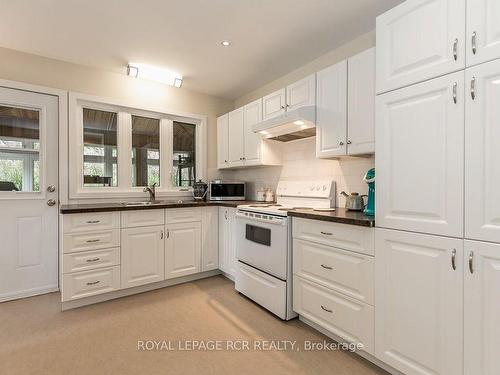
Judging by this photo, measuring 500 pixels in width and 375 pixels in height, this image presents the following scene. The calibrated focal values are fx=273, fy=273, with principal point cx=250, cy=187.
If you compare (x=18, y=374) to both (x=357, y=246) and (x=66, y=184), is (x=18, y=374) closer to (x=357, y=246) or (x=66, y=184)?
(x=66, y=184)

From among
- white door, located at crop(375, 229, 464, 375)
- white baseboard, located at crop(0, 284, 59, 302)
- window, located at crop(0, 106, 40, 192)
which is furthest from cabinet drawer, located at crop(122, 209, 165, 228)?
white door, located at crop(375, 229, 464, 375)

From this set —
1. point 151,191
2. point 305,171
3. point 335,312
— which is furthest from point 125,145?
point 335,312

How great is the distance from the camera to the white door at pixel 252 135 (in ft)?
10.5

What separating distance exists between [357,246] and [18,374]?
2.26 meters

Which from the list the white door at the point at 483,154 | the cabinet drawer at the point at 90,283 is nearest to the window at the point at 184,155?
the cabinet drawer at the point at 90,283

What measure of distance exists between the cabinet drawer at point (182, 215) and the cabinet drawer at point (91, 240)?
543mm

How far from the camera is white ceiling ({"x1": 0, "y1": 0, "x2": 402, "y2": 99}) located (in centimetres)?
208

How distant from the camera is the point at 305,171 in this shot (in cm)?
303

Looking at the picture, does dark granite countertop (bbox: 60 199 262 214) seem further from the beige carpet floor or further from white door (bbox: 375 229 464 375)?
white door (bbox: 375 229 464 375)

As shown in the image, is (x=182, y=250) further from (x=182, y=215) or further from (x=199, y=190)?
(x=199, y=190)

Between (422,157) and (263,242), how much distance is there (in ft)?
4.88

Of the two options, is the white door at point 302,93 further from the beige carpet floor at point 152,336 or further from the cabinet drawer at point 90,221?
the cabinet drawer at point 90,221

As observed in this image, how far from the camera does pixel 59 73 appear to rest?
2957mm

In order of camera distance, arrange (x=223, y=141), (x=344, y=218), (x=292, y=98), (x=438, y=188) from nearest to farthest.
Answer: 1. (x=438, y=188)
2. (x=344, y=218)
3. (x=292, y=98)
4. (x=223, y=141)
